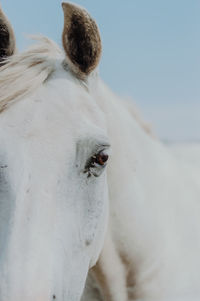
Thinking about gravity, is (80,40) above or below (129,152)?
above

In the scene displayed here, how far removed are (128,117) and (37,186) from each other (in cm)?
122

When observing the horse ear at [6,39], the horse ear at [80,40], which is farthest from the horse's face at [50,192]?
the horse ear at [6,39]

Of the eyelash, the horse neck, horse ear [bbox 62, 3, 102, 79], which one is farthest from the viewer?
the horse neck

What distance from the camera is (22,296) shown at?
4.60 feet

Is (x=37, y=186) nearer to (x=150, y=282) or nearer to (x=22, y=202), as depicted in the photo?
(x=22, y=202)

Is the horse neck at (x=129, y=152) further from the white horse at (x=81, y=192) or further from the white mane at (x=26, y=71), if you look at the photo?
the white mane at (x=26, y=71)

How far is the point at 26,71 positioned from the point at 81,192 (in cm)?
67

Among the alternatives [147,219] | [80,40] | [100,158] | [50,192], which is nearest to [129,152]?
[147,219]

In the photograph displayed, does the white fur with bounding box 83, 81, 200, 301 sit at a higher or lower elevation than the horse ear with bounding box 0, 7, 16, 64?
lower

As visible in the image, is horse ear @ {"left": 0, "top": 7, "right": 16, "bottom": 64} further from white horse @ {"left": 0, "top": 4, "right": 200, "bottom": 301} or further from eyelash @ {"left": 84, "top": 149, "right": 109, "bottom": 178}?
eyelash @ {"left": 84, "top": 149, "right": 109, "bottom": 178}

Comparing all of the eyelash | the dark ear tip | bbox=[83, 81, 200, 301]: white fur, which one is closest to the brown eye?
the eyelash

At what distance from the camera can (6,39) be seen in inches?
82.4

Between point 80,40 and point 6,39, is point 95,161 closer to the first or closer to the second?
point 80,40

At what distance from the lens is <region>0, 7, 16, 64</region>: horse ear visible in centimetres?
205
